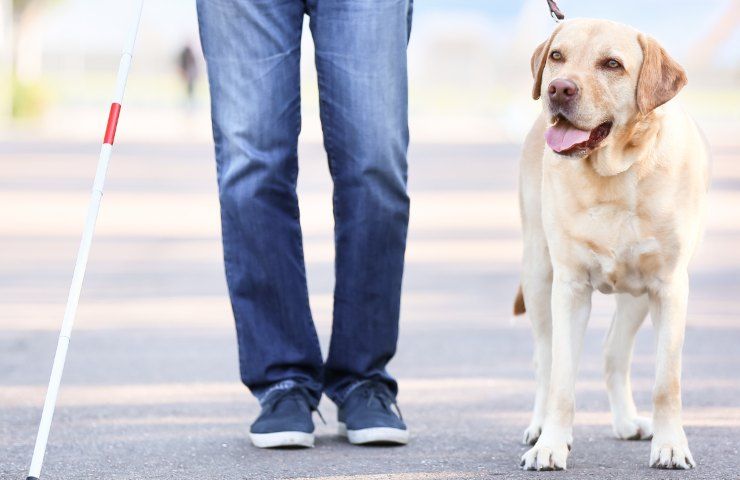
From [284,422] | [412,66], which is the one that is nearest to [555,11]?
[284,422]

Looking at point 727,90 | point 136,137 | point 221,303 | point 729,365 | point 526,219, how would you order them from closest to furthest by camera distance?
1. point 526,219
2. point 729,365
3. point 221,303
4. point 136,137
5. point 727,90

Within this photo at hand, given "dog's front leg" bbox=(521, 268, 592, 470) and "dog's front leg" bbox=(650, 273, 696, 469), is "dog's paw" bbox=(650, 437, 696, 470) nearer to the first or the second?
"dog's front leg" bbox=(650, 273, 696, 469)

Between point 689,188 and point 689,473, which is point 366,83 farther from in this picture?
point 689,473

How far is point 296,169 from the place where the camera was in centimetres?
412

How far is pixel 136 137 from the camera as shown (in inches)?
1052

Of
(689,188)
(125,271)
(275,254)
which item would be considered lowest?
(125,271)

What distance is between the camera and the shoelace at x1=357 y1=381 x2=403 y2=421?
4133mm

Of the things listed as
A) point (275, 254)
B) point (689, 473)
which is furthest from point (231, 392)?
point (689, 473)

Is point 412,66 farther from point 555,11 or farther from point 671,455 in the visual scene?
point 671,455

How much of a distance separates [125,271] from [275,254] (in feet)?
16.5

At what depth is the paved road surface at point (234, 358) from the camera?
3.87 meters

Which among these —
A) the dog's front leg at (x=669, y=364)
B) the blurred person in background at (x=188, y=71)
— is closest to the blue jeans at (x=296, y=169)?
the dog's front leg at (x=669, y=364)

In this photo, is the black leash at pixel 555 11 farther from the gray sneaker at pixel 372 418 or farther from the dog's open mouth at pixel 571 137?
the gray sneaker at pixel 372 418

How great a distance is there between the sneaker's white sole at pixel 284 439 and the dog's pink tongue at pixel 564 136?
3.61 feet
